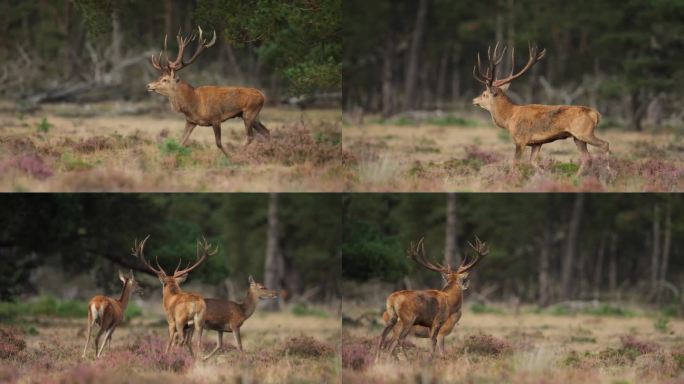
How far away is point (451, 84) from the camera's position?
162 feet

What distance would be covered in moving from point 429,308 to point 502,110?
3333mm

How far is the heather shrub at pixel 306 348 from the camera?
23359 millimetres

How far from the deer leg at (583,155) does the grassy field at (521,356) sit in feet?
9.45

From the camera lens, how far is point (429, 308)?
A: 1967 cm

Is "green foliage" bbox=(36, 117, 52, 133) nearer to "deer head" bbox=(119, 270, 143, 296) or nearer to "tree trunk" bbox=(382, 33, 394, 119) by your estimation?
"deer head" bbox=(119, 270, 143, 296)

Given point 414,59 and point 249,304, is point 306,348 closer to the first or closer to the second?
point 249,304

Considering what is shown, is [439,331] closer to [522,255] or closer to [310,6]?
[310,6]

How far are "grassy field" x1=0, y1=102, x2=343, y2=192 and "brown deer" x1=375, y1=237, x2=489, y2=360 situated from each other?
3.79 m

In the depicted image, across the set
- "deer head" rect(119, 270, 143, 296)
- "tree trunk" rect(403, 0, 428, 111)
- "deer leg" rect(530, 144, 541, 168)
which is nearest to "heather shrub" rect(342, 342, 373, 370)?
"deer head" rect(119, 270, 143, 296)

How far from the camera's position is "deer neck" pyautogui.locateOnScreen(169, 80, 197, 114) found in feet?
69.2

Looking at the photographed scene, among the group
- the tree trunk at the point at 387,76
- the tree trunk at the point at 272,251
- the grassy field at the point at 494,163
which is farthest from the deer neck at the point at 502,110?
the tree trunk at the point at 387,76

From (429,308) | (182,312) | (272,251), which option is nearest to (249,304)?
(182,312)

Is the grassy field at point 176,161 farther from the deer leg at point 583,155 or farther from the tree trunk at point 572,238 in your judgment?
the tree trunk at point 572,238

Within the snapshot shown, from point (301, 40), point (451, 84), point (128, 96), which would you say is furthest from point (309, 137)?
point (451, 84)
